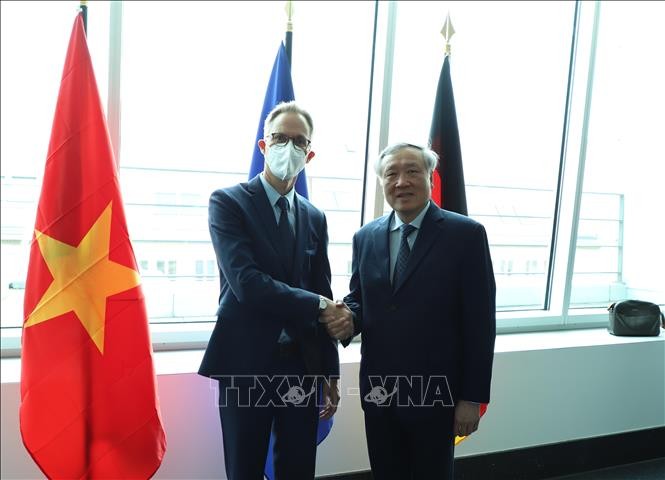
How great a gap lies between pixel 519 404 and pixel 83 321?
243cm

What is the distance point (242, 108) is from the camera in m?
2.85

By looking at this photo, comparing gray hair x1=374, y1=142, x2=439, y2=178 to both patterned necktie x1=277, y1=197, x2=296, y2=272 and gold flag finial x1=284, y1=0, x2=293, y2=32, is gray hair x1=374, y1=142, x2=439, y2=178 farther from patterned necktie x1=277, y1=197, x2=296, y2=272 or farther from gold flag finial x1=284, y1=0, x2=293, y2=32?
gold flag finial x1=284, y1=0, x2=293, y2=32

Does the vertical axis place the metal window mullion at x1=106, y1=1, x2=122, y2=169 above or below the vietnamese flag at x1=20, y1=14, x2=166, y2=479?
above

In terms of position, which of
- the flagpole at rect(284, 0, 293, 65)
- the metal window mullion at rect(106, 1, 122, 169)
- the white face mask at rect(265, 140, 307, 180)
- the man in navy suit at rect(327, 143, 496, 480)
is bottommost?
the man in navy suit at rect(327, 143, 496, 480)

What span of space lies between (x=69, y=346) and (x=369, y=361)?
3.69ft

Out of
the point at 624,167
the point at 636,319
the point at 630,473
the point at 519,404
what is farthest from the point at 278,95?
the point at 630,473

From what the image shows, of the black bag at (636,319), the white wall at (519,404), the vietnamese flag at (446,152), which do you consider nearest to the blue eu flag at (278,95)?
the white wall at (519,404)

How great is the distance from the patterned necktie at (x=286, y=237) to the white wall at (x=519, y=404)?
934 millimetres

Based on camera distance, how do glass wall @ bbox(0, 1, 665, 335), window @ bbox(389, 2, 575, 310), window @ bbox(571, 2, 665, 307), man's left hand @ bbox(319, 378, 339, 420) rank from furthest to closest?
window @ bbox(571, 2, 665, 307), window @ bbox(389, 2, 575, 310), glass wall @ bbox(0, 1, 665, 335), man's left hand @ bbox(319, 378, 339, 420)

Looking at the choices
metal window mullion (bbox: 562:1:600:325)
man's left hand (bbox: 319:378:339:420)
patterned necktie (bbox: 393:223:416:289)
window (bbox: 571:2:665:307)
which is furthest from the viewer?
window (bbox: 571:2:665:307)

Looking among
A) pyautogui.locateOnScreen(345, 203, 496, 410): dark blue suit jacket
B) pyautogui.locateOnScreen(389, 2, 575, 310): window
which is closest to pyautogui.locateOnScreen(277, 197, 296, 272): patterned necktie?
pyautogui.locateOnScreen(345, 203, 496, 410): dark blue suit jacket

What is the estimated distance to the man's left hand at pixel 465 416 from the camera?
171cm

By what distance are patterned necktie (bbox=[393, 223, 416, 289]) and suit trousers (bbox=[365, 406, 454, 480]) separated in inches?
17.9

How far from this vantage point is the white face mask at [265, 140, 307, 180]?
1.78 m
